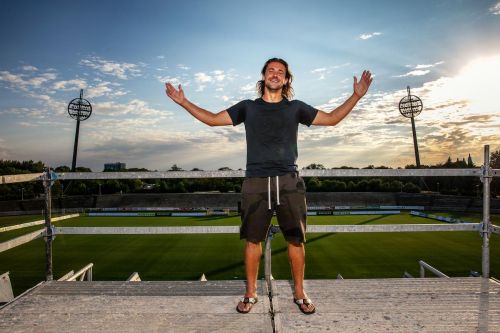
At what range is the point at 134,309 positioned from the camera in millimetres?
3055

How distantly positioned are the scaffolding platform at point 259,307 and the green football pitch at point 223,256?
1242cm

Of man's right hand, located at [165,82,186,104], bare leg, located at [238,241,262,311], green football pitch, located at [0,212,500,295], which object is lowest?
green football pitch, located at [0,212,500,295]

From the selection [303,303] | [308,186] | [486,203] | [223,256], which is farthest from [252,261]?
[308,186]

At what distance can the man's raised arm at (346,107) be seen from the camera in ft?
10.9

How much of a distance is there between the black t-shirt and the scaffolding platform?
1.25m

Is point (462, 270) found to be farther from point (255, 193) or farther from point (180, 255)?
point (255, 193)

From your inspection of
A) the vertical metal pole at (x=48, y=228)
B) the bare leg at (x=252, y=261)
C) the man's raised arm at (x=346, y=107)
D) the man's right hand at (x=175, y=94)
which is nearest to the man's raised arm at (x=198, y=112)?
the man's right hand at (x=175, y=94)

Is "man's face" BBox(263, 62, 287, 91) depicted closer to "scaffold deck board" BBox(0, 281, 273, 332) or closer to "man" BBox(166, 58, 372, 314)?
"man" BBox(166, 58, 372, 314)

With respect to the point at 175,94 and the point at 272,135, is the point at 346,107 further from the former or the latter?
the point at 175,94

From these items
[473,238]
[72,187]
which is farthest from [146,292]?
[72,187]

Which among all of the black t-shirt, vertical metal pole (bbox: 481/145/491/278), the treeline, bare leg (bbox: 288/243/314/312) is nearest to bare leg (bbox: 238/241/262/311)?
bare leg (bbox: 288/243/314/312)

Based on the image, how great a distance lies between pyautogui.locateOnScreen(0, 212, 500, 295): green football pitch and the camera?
55.3ft

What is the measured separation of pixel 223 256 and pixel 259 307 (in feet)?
59.5

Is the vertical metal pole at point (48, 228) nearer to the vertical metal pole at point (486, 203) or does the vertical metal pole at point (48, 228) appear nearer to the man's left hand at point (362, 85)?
the man's left hand at point (362, 85)
